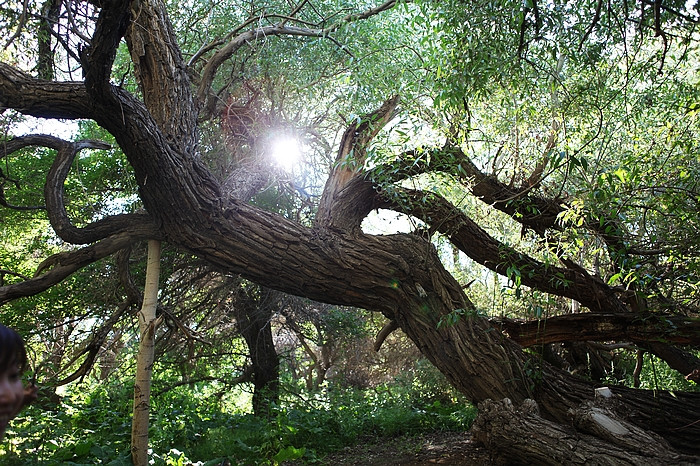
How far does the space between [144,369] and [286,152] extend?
11.4ft

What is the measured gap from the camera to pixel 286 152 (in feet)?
22.1

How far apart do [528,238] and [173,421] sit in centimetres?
425

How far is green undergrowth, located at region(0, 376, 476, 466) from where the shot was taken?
412 centimetres

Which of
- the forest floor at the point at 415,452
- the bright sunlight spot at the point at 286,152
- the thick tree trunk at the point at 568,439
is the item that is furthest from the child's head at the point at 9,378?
the bright sunlight spot at the point at 286,152

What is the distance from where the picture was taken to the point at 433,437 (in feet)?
19.7

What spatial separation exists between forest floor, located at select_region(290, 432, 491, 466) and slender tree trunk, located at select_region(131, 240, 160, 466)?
1838mm

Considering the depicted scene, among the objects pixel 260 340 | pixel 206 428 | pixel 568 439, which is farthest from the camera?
pixel 260 340

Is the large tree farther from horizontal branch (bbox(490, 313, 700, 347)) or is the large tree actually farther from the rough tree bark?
the rough tree bark

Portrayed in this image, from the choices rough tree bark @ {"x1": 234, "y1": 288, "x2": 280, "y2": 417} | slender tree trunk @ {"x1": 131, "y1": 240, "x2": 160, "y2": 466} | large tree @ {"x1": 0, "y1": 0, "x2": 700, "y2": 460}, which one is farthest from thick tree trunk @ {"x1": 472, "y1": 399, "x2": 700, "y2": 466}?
rough tree bark @ {"x1": 234, "y1": 288, "x2": 280, "y2": 417}

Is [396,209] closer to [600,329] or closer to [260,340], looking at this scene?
[600,329]

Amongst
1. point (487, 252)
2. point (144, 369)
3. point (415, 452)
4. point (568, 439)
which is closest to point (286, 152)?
point (487, 252)

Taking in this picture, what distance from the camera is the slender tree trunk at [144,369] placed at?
3.98 metres

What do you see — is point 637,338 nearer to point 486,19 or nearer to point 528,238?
point 528,238

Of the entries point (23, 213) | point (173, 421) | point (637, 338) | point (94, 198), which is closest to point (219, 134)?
point (94, 198)
